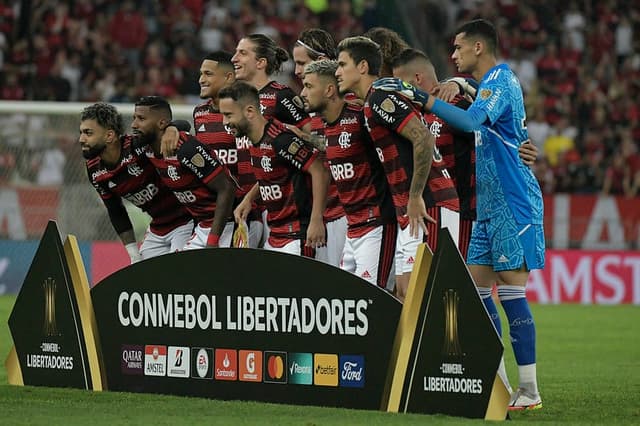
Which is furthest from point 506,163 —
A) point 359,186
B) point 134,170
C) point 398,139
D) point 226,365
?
point 134,170

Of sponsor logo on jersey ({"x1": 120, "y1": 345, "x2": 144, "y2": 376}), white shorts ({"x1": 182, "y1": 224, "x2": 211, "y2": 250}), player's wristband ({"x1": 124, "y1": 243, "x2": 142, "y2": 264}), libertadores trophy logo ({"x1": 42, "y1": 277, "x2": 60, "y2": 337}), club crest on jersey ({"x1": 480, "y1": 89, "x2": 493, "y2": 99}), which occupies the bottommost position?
sponsor logo on jersey ({"x1": 120, "y1": 345, "x2": 144, "y2": 376})

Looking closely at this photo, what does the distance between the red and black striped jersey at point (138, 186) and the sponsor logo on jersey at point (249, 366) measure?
8.59ft

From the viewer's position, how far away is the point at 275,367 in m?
7.56

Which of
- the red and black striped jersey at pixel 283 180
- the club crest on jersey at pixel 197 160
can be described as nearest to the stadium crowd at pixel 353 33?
the club crest on jersey at pixel 197 160

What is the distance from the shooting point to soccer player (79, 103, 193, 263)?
31.6 feet

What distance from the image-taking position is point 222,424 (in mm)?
6664

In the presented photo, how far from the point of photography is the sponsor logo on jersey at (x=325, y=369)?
7352mm

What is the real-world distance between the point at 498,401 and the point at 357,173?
80.4 inches

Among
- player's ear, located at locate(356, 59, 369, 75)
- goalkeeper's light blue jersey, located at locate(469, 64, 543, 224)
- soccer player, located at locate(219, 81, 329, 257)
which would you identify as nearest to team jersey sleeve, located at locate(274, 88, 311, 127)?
soccer player, located at locate(219, 81, 329, 257)

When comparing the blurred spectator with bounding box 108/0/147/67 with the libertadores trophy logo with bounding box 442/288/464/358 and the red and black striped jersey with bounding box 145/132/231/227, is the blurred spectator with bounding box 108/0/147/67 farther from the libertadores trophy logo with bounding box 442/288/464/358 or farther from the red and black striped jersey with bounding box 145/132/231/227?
the libertadores trophy logo with bounding box 442/288/464/358

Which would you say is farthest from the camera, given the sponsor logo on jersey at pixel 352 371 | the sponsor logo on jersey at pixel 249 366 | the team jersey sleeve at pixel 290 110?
the team jersey sleeve at pixel 290 110

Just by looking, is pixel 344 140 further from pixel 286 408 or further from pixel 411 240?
pixel 286 408

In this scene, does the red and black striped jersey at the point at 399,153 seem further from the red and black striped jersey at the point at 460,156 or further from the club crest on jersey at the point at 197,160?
the club crest on jersey at the point at 197,160

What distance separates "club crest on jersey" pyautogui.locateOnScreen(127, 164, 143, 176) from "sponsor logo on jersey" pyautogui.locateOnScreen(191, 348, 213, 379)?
2.36 m
